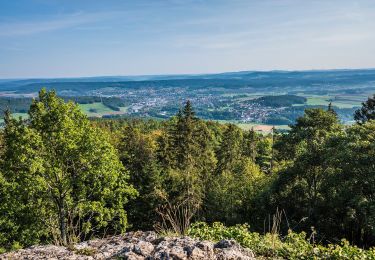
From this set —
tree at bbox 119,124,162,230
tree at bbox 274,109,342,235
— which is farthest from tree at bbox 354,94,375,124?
tree at bbox 119,124,162,230

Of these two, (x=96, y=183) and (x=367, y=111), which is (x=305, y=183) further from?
(x=367, y=111)

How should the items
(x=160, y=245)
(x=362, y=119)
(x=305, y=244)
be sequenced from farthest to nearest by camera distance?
1. (x=362, y=119)
2. (x=305, y=244)
3. (x=160, y=245)

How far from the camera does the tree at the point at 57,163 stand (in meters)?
19.2

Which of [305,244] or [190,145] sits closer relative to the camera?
[305,244]

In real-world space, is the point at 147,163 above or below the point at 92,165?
below

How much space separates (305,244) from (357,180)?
14495mm

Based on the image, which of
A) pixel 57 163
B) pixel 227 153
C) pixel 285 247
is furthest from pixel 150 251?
pixel 227 153

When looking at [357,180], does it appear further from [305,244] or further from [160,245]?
[160,245]

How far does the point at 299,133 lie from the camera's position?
1261 inches

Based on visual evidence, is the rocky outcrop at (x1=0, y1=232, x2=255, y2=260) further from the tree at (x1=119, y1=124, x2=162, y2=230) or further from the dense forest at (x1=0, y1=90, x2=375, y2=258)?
the tree at (x1=119, y1=124, x2=162, y2=230)

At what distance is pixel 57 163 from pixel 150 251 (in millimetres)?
14398

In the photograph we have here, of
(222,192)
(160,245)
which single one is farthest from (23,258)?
(222,192)

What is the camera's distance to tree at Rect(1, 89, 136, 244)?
19172 mm

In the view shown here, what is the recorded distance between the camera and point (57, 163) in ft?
66.3
